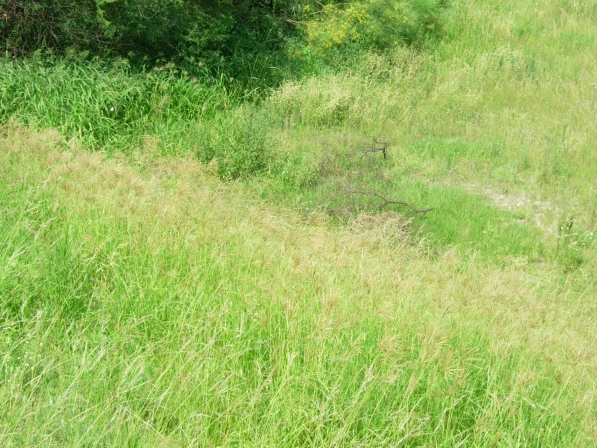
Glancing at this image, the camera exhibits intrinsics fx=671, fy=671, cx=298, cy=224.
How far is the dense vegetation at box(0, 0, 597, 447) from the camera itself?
8.17 feet

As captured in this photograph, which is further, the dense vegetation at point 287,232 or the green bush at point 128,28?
the green bush at point 128,28

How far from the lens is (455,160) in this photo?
318 inches

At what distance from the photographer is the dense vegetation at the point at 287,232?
2490mm

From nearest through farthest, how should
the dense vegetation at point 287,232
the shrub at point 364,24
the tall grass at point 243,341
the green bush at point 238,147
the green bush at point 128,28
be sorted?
the tall grass at point 243,341 → the dense vegetation at point 287,232 → the green bush at point 238,147 → the green bush at point 128,28 → the shrub at point 364,24

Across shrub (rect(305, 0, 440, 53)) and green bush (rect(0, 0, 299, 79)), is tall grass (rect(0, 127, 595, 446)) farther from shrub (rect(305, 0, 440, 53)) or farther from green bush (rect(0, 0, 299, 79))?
shrub (rect(305, 0, 440, 53))

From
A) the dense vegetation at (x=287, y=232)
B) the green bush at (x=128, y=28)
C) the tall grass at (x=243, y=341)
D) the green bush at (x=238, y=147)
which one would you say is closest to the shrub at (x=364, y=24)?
the dense vegetation at (x=287, y=232)

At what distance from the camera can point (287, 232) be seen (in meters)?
4.23

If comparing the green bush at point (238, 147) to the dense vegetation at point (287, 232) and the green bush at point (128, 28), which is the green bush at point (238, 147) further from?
the green bush at point (128, 28)

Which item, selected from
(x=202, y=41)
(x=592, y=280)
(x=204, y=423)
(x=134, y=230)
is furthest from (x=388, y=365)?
(x=202, y=41)

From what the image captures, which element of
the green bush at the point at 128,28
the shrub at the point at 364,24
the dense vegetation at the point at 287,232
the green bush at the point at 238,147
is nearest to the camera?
the dense vegetation at the point at 287,232

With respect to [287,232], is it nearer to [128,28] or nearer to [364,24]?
[128,28]

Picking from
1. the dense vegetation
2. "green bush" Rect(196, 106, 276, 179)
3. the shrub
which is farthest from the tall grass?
the shrub

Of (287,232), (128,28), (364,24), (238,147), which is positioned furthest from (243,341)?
(364,24)

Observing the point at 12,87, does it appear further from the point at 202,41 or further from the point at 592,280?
the point at 592,280
